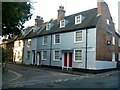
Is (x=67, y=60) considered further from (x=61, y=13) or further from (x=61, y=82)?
(x=61, y=82)

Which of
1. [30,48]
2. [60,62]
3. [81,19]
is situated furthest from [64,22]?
[30,48]

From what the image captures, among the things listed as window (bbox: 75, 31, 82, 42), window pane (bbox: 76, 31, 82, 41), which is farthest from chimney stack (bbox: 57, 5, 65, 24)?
window pane (bbox: 76, 31, 82, 41)

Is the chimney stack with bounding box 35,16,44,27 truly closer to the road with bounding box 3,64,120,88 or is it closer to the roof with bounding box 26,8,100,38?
the roof with bounding box 26,8,100,38

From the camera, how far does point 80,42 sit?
26562 millimetres

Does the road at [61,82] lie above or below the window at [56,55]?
below

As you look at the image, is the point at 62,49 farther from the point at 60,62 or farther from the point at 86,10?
the point at 86,10

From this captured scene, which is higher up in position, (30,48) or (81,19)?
(81,19)

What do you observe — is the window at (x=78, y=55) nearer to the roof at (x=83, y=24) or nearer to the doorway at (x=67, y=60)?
the doorway at (x=67, y=60)

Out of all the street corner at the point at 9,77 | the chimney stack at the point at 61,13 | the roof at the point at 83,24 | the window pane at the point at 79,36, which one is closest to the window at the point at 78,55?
the window pane at the point at 79,36

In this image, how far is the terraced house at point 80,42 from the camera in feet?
83.1

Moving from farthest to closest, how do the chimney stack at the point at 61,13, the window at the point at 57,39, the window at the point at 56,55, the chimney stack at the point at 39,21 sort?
1. the chimney stack at the point at 39,21
2. the chimney stack at the point at 61,13
3. the window at the point at 57,39
4. the window at the point at 56,55

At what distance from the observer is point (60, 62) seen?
29078 millimetres

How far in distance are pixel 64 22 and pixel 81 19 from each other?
353 centimetres

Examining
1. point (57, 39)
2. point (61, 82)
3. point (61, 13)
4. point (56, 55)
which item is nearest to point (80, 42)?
point (57, 39)
